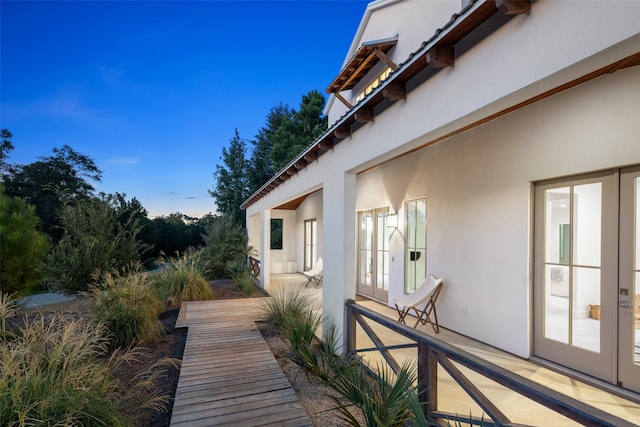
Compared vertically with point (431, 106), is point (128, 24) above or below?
above

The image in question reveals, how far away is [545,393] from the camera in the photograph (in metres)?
1.66

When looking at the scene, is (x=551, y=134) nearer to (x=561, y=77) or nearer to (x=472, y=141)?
(x=472, y=141)

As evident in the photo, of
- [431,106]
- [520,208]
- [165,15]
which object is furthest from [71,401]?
[165,15]

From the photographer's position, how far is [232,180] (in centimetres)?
2069

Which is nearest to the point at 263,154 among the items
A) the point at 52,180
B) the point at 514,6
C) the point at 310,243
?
the point at 310,243

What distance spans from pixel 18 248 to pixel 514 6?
9.16m

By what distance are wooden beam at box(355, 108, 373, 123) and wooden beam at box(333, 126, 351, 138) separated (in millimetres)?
495

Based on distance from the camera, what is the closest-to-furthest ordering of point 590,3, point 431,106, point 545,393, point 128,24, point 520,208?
point 590,3, point 545,393, point 431,106, point 520,208, point 128,24

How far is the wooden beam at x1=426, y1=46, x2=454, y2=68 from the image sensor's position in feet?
7.54

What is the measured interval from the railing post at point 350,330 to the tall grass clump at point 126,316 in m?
3.00

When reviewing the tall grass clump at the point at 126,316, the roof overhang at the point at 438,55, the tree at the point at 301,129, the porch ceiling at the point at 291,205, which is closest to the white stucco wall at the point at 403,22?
the roof overhang at the point at 438,55

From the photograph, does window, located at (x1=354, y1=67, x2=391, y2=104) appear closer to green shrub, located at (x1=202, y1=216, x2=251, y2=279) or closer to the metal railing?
the metal railing

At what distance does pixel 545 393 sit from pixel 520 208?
2.93 metres

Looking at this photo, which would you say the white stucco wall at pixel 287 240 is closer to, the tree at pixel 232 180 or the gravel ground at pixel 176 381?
the tree at pixel 232 180
